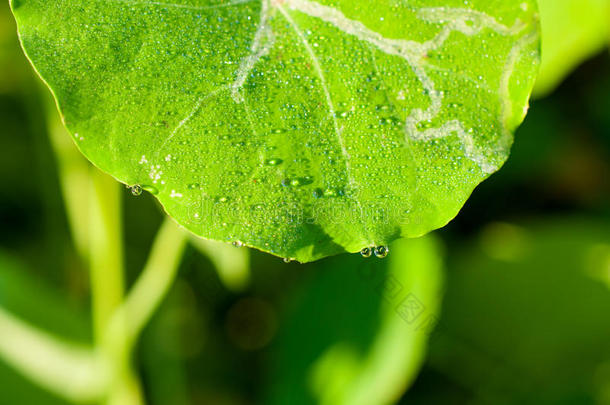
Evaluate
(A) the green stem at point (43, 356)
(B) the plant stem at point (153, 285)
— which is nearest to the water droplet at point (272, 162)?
(B) the plant stem at point (153, 285)

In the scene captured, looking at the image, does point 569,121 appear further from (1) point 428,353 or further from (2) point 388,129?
(2) point 388,129

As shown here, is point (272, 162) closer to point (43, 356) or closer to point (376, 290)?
point (376, 290)

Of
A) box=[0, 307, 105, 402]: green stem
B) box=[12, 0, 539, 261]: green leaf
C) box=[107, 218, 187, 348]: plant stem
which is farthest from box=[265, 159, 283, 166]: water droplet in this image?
box=[0, 307, 105, 402]: green stem

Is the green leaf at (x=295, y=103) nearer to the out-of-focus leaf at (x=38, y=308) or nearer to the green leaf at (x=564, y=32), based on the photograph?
the green leaf at (x=564, y=32)

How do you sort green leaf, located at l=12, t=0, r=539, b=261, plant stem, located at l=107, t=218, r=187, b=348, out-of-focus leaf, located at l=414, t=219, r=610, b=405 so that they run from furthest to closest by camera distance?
out-of-focus leaf, located at l=414, t=219, r=610, b=405, plant stem, located at l=107, t=218, r=187, b=348, green leaf, located at l=12, t=0, r=539, b=261

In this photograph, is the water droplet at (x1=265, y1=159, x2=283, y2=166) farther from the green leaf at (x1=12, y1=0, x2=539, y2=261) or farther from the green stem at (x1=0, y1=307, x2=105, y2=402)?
the green stem at (x1=0, y1=307, x2=105, y2=402)

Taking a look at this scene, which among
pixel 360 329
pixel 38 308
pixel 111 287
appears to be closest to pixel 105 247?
pixel 111 287
